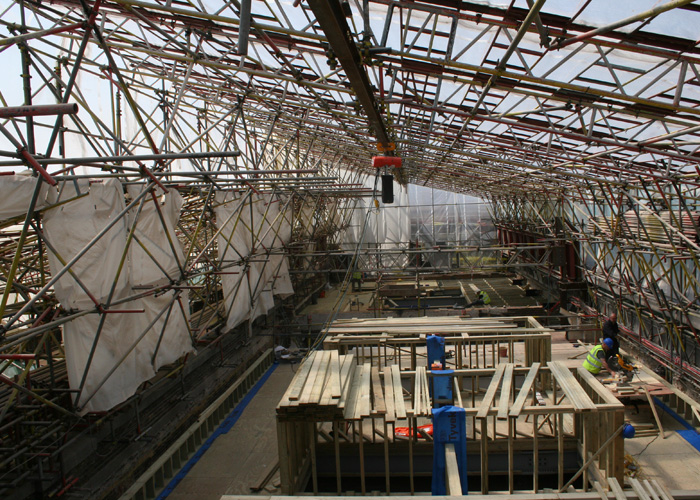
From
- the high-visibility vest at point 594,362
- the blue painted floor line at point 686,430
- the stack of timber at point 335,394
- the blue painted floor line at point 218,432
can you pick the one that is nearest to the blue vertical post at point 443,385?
the stack of timber at point 335,394

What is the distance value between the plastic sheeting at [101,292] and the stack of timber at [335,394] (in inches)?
101

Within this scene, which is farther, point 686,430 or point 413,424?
point 686,430

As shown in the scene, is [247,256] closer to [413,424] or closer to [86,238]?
[86,238]

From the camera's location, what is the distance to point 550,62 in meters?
6.57

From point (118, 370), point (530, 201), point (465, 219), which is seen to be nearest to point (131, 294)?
point (118, 370)

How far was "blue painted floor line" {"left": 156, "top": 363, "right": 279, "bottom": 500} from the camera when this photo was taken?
A: 7706mm

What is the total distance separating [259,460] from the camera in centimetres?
829

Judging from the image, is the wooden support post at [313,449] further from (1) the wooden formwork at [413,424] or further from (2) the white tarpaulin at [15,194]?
(2) the white tarpaulin at [15,194]

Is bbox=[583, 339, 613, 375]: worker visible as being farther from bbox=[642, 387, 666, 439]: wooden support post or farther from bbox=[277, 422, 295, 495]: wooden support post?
bbox=[277, 422, 295, 495]: wooden support post

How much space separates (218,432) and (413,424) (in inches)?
167

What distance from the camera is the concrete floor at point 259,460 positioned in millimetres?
7383

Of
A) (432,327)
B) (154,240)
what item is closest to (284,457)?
(154,240)

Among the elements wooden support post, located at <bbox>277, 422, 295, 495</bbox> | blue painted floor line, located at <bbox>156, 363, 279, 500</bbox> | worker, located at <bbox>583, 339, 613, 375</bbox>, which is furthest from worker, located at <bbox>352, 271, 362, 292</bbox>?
wooden support post, located at <bbox>277, 422, 295, 495</bbox>

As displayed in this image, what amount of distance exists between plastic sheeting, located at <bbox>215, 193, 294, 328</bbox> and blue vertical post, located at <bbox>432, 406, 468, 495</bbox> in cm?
557
